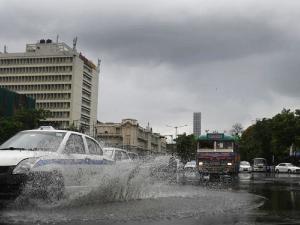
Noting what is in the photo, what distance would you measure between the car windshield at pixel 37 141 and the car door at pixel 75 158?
26 cm

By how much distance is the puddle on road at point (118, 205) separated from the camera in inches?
403

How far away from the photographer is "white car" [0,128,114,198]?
11008 mm

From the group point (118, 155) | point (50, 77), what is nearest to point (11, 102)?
point (50, 77)

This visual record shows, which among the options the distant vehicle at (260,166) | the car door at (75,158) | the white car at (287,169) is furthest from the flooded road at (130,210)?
the distant vehicle at (260,166)

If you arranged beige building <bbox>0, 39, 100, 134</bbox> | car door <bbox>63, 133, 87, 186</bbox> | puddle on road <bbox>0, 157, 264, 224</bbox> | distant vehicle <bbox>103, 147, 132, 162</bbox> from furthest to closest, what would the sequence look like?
beige building <bbox>0, 39, 100, 134</bbox>, distant vehicle <bbox>103, 147, 132, 162</bbox>, car door <bbox>63, 133, 87, 186</bbox>, puddle on road <bbox>0, 157, 264, 224</bbox>

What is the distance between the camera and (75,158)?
12.6 meters

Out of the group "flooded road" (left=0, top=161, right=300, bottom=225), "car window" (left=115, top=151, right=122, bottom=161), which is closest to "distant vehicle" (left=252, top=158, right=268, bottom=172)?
"car window" (left=115, top=151, right=122, bottom=161)

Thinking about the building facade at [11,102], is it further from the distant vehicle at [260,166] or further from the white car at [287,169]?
the white car at [287,169]

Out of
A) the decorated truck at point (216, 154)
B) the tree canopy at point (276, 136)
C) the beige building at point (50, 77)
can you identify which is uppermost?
the beige building at point (50, 77)

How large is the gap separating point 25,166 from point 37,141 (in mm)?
1635

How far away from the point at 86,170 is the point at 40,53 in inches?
5731

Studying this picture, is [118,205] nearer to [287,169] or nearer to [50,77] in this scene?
[287,169]

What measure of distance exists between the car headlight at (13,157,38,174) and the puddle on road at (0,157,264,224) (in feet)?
1.97

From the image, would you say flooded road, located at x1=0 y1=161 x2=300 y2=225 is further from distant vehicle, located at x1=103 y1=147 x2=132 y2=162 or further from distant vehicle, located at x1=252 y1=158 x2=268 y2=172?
distant vehicle, located at x1=252 y1=158 x2=268 y2=172
